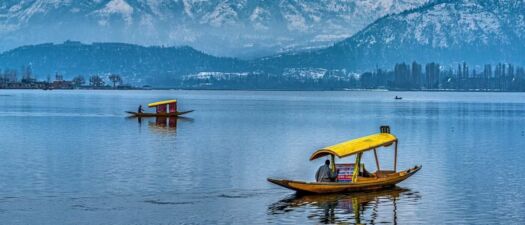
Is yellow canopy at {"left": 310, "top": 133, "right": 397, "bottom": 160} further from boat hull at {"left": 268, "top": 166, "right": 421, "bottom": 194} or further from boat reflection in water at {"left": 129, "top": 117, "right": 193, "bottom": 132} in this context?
boat reflection in water at {"left": 129, "top": 117, "right": 193, "bottom": 132}

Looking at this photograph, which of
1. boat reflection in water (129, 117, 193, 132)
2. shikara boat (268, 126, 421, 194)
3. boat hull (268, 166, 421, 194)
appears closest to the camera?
boat hull (268, 166, 421, 194)

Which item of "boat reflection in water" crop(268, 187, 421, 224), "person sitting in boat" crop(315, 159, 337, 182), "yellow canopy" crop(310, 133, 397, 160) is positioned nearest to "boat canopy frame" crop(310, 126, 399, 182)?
"yellow canopy" crop(310, 133, 397, 160)

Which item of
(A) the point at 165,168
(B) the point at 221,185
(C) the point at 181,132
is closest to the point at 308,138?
(C) the point at 181,132

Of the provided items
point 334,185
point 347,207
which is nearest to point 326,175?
point 334,185

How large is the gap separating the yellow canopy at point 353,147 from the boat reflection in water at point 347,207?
2.61m

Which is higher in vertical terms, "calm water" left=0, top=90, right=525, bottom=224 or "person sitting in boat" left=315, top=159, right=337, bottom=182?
"person sitting in boat" left=315, top=159, right=337, bottom=182

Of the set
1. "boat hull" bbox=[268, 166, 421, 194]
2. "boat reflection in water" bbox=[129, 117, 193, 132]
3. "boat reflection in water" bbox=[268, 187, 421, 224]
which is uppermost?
"boat hull" bbox=[268, 166, 421, 194]

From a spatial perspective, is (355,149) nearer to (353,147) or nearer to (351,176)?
(353,147)

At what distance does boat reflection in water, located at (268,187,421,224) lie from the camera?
2048 inches

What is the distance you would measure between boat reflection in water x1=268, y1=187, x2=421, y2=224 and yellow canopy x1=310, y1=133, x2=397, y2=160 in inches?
103

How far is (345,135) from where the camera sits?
397 ft

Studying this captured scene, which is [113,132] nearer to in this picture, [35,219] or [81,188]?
[81,188]

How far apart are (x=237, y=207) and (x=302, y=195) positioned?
16.3 feet

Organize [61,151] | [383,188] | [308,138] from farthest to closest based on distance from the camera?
[308,138], [61,151], [383,188]
